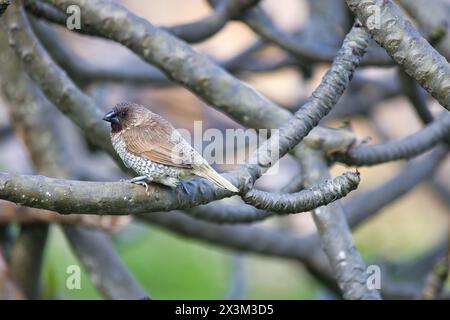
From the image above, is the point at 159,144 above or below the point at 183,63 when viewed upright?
below

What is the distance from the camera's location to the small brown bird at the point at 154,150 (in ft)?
10.9

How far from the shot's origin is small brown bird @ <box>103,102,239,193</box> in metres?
3.32

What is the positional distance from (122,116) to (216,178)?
1002 millimetres

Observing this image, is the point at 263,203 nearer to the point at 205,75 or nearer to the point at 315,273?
the point at 205,75

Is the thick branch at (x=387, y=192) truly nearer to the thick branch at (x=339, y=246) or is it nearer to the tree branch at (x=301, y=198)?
the thick branch at (x=339, y=246)

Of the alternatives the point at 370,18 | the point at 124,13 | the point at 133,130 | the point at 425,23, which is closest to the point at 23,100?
the point at 124,13

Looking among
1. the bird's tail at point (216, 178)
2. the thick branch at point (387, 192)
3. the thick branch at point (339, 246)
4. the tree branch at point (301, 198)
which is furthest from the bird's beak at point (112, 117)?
the thick branch at point (387, 192)

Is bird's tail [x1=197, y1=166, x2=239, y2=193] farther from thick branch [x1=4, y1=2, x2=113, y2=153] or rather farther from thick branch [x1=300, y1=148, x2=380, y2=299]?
thick branch [x1=4, y1=2, x2=113, y2=153]

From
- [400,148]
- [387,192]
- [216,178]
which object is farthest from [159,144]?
[387,192]

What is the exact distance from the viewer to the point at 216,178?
312cm

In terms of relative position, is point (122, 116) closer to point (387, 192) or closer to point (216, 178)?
point (216, 178)

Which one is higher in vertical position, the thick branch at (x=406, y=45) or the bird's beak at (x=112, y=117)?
the bird's beak at (x=112, y=117)

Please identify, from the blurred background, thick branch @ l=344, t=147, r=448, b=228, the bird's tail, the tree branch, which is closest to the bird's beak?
the bird's tail

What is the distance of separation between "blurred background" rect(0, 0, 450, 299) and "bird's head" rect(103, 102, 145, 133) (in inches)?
122
